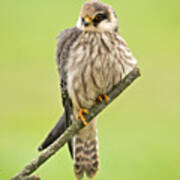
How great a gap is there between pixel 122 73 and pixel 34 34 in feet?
32.0

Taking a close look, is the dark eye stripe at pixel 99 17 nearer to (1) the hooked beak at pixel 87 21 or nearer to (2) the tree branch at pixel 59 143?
(1) the hooked beak at pixel 87 21

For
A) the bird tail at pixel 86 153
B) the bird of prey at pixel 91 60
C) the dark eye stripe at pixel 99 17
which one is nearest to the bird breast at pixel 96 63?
the bird of prey at pixel 91 60

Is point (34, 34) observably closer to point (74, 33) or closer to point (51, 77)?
point (51, 77)

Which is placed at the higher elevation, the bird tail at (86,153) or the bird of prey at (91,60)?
the bird of prey at (91,60)

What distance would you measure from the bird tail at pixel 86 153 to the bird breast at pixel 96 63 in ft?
1.72

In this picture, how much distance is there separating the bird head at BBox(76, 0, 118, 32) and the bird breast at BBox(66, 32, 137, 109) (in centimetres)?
7

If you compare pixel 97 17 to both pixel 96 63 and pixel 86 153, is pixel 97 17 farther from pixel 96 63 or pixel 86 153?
pixel 86 153

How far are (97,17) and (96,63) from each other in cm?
33

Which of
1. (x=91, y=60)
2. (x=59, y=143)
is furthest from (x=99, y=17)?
(x=59, y=143)

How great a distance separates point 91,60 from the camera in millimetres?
4488

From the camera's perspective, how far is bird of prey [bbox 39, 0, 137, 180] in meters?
4.46

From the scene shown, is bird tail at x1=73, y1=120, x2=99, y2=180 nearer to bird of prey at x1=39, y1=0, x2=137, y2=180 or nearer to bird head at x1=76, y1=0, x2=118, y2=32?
bird of prey at x1=39, y1=0, x2=137, y2=180

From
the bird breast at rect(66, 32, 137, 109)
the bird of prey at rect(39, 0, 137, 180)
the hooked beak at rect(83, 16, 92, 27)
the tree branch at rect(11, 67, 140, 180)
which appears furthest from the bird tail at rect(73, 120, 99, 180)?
the tree branch at rect(11, 67, 140, 180)

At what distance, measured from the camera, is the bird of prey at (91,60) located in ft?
14.6
